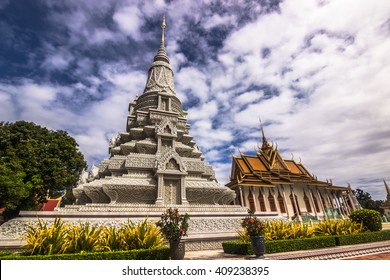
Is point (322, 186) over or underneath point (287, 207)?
over

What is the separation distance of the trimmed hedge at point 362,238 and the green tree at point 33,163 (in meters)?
18.5

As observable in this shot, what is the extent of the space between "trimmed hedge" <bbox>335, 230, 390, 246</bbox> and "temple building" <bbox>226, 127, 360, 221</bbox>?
16.5 metres

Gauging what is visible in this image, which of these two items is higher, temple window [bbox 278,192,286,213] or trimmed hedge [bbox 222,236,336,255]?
temple window [bbox 278,192,286,213]

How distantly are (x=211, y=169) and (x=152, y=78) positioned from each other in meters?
13.4

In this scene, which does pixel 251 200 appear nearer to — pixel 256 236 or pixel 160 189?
pixel 160 189

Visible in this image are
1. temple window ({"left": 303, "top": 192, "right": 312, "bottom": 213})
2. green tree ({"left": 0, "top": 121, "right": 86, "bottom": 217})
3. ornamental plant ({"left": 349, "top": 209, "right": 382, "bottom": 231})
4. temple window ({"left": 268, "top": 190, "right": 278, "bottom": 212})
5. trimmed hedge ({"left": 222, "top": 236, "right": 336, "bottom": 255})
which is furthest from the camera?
temple window ({"left": 303, "top": 192, "right": 312, "bottom": 213})

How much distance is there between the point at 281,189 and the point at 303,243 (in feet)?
76.7

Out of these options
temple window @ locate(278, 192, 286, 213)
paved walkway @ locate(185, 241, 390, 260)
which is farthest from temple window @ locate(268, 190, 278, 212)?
paved walkway @ locate(185, 241, 390, 260)

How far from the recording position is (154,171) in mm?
15688

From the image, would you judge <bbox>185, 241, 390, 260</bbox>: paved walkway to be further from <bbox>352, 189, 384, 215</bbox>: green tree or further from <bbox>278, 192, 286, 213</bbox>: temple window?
<bbox>352, 189, 384, 215</bbox>: green tree

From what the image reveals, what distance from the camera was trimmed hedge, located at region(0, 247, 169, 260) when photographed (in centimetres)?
554

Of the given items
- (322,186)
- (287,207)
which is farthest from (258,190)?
(322,186)

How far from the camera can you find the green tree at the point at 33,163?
13.5 m
